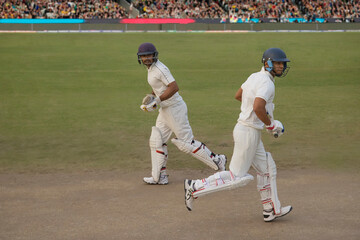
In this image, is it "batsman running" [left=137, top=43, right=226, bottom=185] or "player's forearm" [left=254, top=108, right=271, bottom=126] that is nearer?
"player's forearm" [left=254, top=108, right=271, bottom=126]

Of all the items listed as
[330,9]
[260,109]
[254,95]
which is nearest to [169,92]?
[254,95]

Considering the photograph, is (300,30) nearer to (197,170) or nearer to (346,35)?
(346,35)

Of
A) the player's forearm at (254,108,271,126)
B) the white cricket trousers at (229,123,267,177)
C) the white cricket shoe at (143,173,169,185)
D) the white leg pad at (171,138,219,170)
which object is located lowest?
the white cricket shoe at (143,173,169,185)

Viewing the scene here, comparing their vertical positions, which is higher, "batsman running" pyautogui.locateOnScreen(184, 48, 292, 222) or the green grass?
"batsman running" pyautogui.locateOnScreen(184, 48, 292, 222)

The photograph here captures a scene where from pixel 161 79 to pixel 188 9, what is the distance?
45140mm

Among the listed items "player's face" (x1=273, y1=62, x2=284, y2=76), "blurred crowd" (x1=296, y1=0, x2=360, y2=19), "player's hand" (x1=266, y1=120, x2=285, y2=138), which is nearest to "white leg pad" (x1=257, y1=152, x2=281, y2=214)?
"player's hand" (x1=266, y1=120, x2=285, y2=138)

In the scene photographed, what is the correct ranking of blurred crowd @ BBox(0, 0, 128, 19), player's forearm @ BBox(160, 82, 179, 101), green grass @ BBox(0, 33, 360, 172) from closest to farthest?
player's forearm @ BBox(160, 82, 179, 101) → green grass @ BBox(0, 33, 360, 172) → blurred crowd @ BBox(0, 0, 128, 19)

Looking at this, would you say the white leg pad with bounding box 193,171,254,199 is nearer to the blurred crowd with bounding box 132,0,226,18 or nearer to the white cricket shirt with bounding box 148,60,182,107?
the white cricket shirt with bounding box 148,60,182,107

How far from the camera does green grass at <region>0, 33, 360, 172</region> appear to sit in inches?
436

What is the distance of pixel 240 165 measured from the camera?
707 centimetres

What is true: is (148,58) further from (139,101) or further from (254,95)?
(139,101)

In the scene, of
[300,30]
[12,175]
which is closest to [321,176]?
[12,175]

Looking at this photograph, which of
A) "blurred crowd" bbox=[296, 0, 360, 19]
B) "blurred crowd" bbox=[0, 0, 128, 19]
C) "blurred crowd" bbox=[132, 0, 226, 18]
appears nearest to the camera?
"blurred crowd" bbox=[0, 0, 128, 19]

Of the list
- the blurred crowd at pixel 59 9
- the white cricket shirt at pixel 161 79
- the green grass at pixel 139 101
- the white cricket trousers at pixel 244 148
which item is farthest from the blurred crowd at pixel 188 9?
the white cricket trousers at pixel 244 148
